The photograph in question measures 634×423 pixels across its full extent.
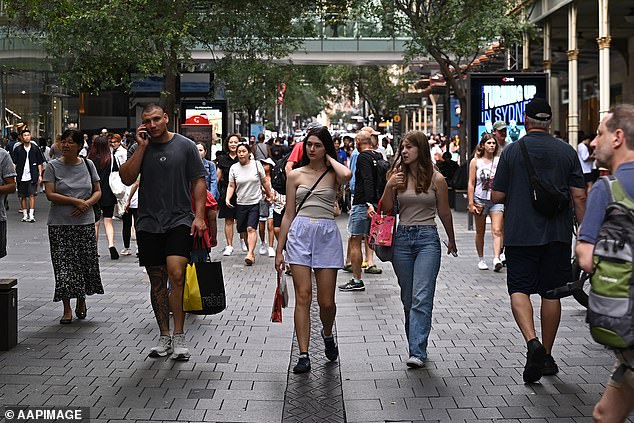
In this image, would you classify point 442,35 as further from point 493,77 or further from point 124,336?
point 124,336

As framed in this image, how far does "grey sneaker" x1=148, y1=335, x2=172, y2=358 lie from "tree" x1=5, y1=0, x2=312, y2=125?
497 inches

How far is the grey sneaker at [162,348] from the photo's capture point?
798cm

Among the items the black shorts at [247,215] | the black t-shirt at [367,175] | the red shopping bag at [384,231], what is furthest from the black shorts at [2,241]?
the black shorts at [247,215]

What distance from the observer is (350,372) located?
297 inches

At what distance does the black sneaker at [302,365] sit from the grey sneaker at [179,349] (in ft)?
2.93

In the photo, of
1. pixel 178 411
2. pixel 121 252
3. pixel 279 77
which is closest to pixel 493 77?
pixel 121 252

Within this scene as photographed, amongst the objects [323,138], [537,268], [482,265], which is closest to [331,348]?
[323,138]

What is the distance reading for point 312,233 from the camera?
25.1 feet

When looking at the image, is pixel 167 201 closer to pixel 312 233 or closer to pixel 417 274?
pixel 312 233

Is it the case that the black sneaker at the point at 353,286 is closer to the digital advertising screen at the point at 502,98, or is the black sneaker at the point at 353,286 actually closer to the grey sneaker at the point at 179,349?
the grey sneaker at the point at 179,349

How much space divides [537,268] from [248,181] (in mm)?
8145

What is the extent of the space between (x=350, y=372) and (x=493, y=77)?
1506 centimetres

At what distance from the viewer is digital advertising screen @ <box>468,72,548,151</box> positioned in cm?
2105

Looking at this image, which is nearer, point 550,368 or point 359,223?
point 550,368
